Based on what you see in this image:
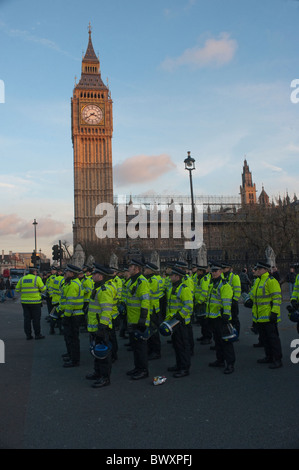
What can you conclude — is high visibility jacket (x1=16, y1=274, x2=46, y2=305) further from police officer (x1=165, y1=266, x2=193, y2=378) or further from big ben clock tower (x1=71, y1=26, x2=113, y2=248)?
big ben clock tower (x1=71, y1=26, x2=113, y2=248)

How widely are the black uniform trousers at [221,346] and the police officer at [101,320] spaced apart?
76.8 inches

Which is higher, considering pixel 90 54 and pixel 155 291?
pixel 90 54

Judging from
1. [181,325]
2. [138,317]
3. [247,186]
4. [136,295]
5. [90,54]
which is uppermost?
[90,54]

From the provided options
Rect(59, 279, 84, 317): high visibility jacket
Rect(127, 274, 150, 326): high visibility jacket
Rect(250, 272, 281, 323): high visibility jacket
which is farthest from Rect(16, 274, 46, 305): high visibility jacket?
Rect(250, 272, 281, 323): high visibility jacket

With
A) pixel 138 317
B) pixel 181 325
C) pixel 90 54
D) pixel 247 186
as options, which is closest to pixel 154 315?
pixel 138 317

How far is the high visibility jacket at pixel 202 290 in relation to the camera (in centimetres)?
912

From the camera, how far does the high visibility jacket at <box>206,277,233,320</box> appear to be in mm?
6414

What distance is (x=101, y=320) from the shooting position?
18.9 feet

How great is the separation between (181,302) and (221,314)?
0.76 metres

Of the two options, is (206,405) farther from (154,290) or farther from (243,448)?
(154,290)

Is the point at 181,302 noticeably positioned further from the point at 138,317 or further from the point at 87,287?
the point at 87,287

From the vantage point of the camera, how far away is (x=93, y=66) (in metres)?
79.3

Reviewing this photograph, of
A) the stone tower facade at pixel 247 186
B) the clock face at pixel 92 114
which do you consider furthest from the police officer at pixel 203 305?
the stone tower facade at pixel 247 186

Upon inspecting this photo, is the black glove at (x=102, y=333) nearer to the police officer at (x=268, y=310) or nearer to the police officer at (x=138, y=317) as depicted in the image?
the police officer at (x=138, y=317)
